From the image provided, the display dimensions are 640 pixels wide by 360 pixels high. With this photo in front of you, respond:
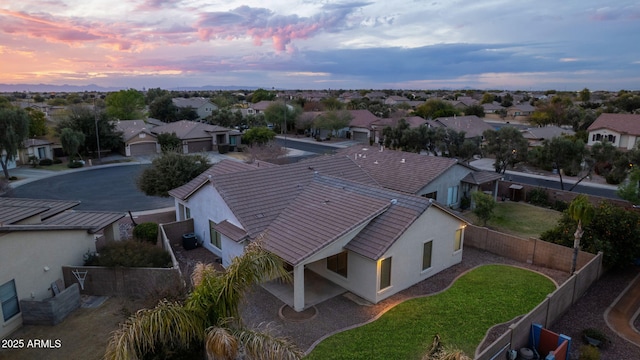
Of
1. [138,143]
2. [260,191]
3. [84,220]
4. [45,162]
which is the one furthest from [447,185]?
[45,162]

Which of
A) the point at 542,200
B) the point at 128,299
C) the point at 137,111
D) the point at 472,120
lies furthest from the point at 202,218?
the point at 137,111

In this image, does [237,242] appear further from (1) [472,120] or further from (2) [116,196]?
(1) [472,120]

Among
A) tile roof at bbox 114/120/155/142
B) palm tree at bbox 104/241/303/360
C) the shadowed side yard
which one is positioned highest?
palm tree at bbox 104/241/303/360

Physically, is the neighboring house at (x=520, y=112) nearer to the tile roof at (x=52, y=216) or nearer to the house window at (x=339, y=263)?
the house window at (x=339, y=263)

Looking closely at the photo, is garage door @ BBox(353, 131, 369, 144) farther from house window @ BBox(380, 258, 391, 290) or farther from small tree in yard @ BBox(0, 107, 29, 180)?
Result: house window @ BBox(380, 258, 391, 290)

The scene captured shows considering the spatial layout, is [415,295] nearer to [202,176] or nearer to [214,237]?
[214,237]

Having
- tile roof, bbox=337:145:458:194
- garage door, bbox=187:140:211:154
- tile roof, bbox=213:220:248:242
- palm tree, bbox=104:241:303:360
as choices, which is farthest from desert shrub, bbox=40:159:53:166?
palm tree, bbox=104:241:303:360
